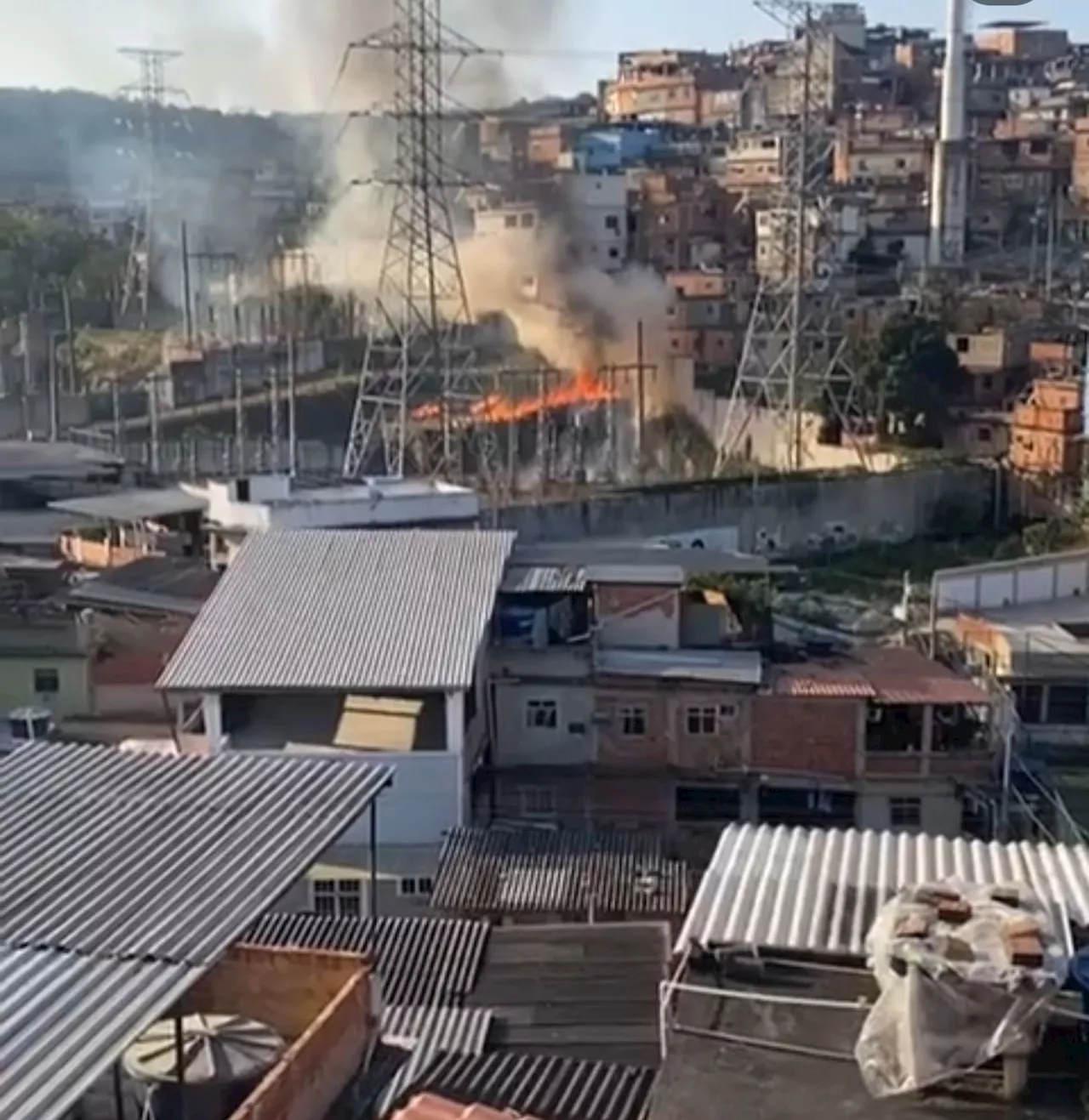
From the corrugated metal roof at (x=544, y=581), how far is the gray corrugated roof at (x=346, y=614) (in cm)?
20

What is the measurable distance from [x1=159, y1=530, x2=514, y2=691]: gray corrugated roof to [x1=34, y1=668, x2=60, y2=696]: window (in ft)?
3.95

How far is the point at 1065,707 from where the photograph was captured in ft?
32.7

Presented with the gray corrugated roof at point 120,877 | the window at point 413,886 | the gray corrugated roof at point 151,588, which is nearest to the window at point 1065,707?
the window at point 413,886

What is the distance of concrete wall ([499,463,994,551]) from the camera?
1574 cm

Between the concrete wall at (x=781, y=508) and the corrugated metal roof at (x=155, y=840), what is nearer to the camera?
the corrugated metal roof at (x=155, y=840)

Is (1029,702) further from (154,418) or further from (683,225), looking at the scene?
(683,225)

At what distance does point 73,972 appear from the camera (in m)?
3.15

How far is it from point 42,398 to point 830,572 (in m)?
12.5

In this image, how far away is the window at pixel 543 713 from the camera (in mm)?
8328

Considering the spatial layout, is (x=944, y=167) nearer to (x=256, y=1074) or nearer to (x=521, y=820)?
(x=521, y=820)

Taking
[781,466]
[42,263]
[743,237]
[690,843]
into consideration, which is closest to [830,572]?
[781,466]

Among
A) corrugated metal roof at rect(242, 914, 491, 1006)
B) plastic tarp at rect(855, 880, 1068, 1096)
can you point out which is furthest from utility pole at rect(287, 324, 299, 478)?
plastic tarp at rect(855, 880, 1068, 1096)

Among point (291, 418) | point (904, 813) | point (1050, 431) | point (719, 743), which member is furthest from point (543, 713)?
point (291, 418)

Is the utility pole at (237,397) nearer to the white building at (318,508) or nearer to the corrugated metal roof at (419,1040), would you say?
the white building at (318,508)
